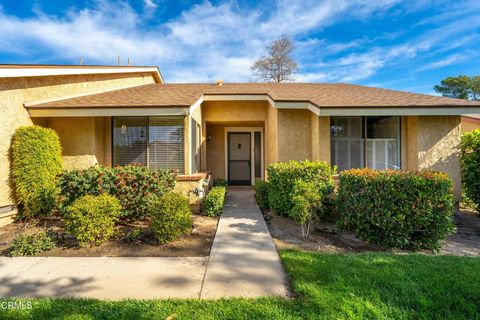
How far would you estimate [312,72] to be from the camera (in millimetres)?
23703

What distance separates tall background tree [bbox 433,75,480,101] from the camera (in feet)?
104

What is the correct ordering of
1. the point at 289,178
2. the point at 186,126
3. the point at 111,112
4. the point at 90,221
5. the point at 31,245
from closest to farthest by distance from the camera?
the point at 31,245
the point at 90,221
the point at 289,178
the point at 111,112
the point at 186,126

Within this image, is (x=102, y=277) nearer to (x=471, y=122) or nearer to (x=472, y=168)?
(x=472, y=168)

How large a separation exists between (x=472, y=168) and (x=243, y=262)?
7.06m

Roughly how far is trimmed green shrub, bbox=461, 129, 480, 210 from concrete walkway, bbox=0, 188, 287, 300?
20.2 ft

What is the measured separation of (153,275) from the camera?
11.7 feet

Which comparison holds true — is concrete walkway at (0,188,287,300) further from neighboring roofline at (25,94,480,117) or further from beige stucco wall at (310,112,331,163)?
neighboring roofline at (25,94,480,117)

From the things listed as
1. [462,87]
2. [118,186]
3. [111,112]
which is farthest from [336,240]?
[462,87]

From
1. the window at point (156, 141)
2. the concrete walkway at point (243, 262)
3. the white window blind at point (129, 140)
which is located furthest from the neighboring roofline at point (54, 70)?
the concrete walkway at point (243, 262)

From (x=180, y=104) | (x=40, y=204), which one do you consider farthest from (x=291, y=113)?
(x=40, y=204)

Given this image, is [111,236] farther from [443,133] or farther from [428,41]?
[428,41]

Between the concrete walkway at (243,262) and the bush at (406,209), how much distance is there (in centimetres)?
204

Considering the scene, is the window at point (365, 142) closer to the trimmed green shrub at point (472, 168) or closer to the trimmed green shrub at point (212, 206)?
the trimmed green shrub at point (472, 168)

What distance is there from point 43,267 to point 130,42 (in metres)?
12.8
